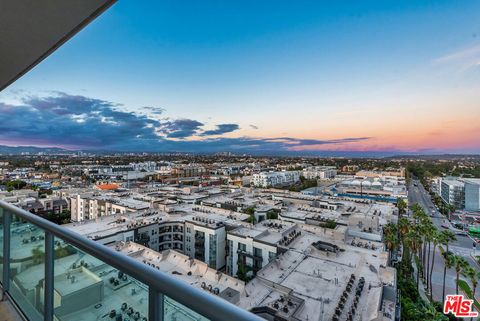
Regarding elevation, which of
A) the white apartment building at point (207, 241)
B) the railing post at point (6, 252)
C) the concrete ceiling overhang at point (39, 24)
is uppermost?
the concrete ceiling overhang at point (39, 24)

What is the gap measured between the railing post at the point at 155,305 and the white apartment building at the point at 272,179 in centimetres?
3039

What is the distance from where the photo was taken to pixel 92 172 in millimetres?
37125

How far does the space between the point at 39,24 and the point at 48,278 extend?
1.32 metres

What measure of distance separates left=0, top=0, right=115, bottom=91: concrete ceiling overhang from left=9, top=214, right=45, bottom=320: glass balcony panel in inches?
41.8

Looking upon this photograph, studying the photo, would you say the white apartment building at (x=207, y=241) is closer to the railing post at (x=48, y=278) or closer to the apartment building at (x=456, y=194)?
the railing post at (x=48, y=278)

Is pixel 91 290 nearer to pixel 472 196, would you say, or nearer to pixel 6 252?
pixel 6 252

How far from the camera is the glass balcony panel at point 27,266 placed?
1276mm

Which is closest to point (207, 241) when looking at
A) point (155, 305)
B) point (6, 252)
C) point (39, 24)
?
point (6, 252)

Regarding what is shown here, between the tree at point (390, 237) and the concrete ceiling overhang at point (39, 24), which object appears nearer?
the concrete ceiling overhang at point (39, 24)

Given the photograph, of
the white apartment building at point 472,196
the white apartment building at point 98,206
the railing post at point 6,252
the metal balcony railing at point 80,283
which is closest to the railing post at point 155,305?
the metal balcony railing at point 80,283

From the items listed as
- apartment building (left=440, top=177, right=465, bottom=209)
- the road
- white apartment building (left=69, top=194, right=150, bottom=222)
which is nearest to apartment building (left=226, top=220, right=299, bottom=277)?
the road

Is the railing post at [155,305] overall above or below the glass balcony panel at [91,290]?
above

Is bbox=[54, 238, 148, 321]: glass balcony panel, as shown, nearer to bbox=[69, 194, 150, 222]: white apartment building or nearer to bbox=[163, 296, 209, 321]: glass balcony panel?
bbox=[163, 296, 209, 321]: glass balcony panel

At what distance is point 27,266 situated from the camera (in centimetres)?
150
